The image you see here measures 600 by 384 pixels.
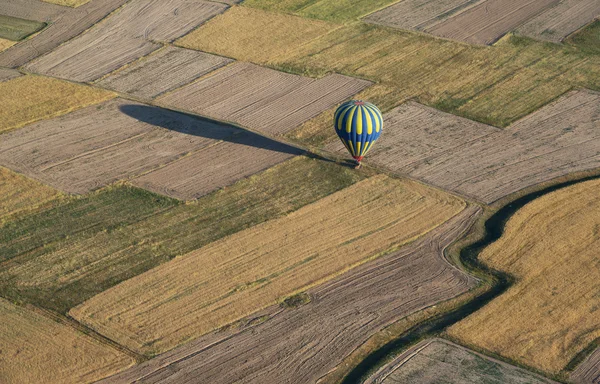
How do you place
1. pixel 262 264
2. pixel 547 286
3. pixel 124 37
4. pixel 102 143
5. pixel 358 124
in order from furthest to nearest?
1. pixel 124 37
2. pixel 102 143
3. pixel 358 124
4. pixel 262 264
5. pixel 547 286

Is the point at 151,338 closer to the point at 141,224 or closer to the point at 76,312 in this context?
the point at 76,312

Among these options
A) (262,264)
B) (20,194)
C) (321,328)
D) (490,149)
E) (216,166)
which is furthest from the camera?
(490,149)

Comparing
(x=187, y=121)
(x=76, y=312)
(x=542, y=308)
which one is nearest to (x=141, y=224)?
(x=76, y=312)

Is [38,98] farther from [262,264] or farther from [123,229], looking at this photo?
[262,264]

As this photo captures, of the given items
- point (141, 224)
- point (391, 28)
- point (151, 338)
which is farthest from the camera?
point (391, 28)

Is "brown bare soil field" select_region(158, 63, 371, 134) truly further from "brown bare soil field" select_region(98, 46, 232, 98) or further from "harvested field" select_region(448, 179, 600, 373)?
"harvested field" select_region(448, 179, 600, 373)

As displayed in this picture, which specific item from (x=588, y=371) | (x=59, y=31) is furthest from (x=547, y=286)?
(x=59, y=31)

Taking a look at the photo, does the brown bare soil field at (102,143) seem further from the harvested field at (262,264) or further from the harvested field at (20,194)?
the harvested field at (262,264)
